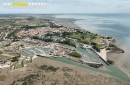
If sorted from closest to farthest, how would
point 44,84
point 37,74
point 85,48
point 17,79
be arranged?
1. point 44,84
2. point 17,79
3. point 37,74
4. point 85,48

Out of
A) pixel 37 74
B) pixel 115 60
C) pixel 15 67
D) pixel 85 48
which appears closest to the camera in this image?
pixel 37 74

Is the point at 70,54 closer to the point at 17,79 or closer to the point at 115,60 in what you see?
the point at 115,60

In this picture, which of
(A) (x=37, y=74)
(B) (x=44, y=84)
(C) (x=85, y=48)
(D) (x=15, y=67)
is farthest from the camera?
(C) (x=85, y=48)

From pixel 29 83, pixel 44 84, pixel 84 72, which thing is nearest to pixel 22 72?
pixel 29 83

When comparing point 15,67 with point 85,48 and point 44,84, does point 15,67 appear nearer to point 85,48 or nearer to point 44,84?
point 44,84

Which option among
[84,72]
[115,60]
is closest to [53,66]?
[84,72]

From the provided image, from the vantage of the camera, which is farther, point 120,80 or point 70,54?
point 70,54

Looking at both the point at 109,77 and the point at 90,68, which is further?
the point at 90,68

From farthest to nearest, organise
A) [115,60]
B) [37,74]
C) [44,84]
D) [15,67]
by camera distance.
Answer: [115,60], [15,67], [37,74], [44,84]

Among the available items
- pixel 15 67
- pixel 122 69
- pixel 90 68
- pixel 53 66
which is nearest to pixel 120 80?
pixel 122 69
